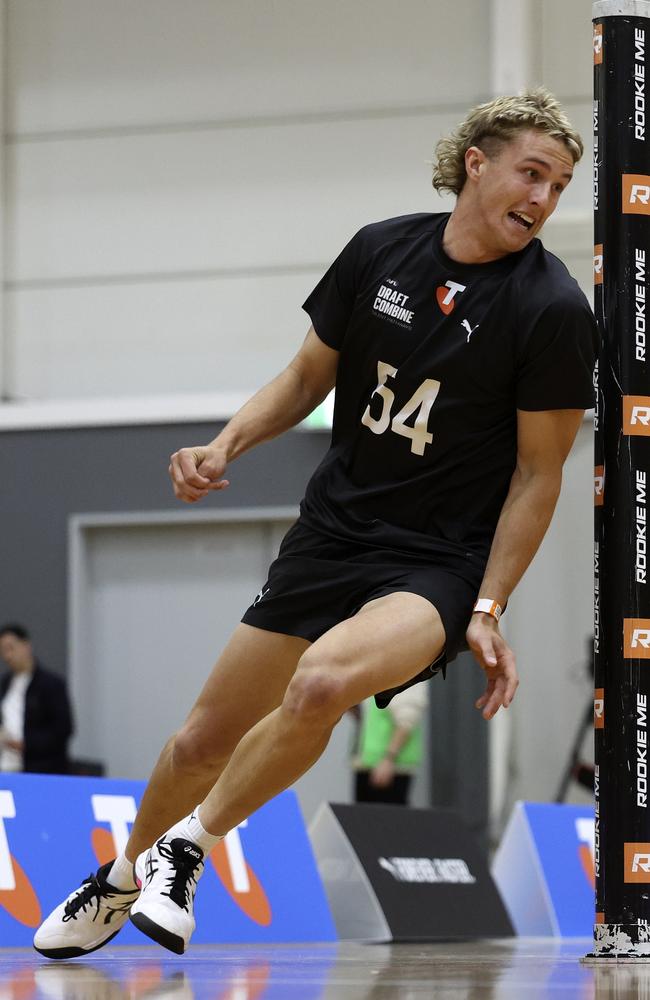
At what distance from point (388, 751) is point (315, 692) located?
727cm

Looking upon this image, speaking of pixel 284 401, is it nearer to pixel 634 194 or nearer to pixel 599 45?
pixel 634 194

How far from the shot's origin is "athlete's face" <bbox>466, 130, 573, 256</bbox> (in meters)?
4.32

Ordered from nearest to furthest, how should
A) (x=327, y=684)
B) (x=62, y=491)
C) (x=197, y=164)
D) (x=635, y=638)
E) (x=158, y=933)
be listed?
(x=327, y=684) < (x=158, y=933) < (x=635, y=638) < (x=62, y=491) < (x=197, y=164)

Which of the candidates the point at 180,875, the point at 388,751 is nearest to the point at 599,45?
the point at 180,875

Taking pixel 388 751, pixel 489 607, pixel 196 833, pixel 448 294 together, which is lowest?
pixel 388 751

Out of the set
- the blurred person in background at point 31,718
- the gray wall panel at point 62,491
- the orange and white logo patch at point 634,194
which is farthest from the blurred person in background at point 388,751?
the orange and white logo patch at point 634,194

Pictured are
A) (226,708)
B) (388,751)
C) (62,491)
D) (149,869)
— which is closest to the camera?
(149,869)

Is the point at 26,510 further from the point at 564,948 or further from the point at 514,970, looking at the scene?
the point at 514,970

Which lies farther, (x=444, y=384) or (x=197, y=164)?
(x=197, y=164)

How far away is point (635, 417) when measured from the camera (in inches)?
181

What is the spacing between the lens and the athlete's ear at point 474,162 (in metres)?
4.45

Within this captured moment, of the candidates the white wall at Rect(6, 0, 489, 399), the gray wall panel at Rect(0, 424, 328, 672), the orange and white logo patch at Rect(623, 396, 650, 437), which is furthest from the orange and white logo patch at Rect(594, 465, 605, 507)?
the white wall at Rect(6, 0, 489, 399)

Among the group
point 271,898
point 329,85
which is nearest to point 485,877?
point 271,898

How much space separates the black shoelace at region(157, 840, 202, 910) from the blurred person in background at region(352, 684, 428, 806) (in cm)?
683
